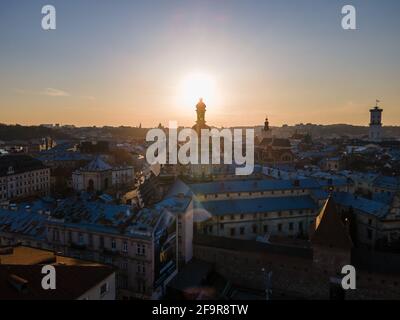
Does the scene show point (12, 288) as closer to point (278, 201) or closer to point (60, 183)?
point (278, 201)

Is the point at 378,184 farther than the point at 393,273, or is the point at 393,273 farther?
the point at 378,184

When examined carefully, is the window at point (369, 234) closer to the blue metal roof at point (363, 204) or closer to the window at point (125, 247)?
the blue metal roof at point (363, 204)

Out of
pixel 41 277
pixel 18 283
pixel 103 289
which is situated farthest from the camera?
pixel 103 289

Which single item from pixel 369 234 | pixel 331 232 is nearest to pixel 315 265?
pixel 331 232

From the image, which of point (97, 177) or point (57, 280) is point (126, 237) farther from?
point (97, 177)

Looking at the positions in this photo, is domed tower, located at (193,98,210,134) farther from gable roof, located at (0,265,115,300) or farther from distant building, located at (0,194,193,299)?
gable roof, located at (0,265,115,300)
